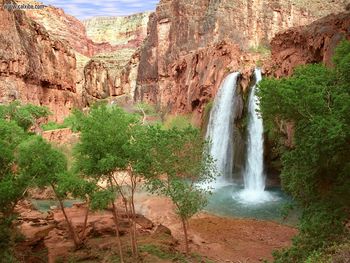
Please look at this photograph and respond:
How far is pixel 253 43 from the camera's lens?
61531mm

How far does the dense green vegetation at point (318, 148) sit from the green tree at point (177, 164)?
3693 mm

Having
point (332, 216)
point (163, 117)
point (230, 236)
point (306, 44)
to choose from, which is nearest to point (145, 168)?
point (332, 216)

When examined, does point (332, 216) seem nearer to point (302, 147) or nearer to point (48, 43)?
point (302, 147)

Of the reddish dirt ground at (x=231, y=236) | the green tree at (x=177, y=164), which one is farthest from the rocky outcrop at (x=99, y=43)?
the green tree at (x=177, y=164)

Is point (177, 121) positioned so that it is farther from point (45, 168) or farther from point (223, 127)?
point (45, 168)

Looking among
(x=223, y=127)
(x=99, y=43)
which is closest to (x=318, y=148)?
(x=223, y=127)

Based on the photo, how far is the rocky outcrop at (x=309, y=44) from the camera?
2667cm

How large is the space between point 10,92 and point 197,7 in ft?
108

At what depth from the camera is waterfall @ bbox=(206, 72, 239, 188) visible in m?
34.8

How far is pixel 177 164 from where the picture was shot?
15188 millimetres

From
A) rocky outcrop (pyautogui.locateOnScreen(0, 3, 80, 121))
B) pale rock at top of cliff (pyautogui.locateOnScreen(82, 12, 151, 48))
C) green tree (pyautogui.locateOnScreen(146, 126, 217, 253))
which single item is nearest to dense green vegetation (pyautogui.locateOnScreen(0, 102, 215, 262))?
green tree (pyautogui.locateOnScreen(146, 126, 217, 253))

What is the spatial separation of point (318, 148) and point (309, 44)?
21.1 meters

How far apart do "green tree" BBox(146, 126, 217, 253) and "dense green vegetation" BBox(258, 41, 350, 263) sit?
369cm

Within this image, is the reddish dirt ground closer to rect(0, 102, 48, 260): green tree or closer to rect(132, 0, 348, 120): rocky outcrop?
rect(0, 102, 48, 260): green tree
